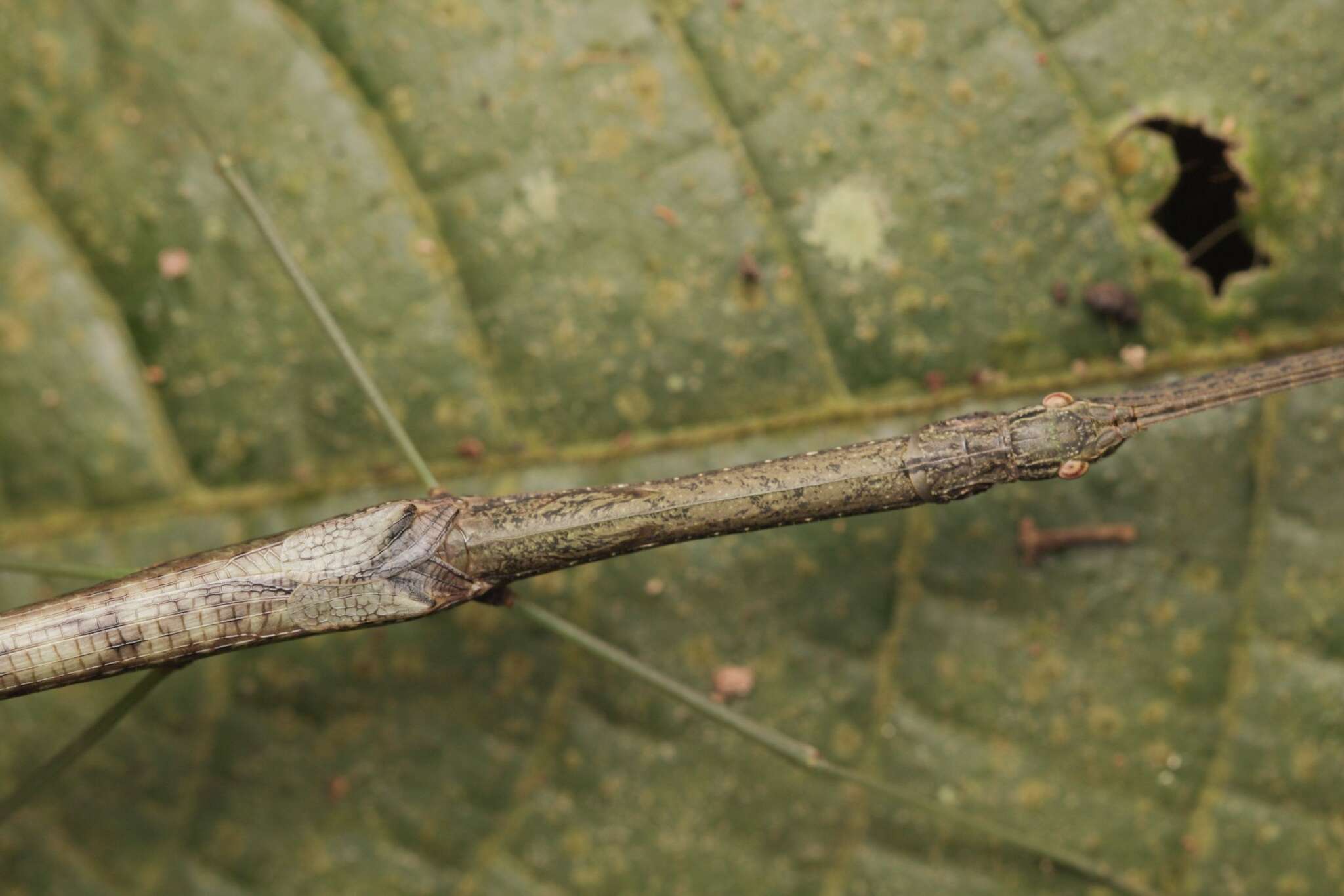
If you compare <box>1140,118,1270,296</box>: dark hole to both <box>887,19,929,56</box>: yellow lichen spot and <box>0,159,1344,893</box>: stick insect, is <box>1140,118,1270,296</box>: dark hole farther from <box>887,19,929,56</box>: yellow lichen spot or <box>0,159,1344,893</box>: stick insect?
<box>887,19,929,56</box>: yellow lichen spot

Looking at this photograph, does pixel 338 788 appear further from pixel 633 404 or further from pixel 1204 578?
pixel 1204 578

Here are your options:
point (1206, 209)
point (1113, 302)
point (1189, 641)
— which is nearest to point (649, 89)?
point (1113, 302)

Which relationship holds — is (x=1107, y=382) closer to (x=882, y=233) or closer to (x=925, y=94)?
(x=882, y=233)

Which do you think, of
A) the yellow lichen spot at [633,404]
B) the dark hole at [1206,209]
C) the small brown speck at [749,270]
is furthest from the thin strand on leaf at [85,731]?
the dark hole at [1206,209]

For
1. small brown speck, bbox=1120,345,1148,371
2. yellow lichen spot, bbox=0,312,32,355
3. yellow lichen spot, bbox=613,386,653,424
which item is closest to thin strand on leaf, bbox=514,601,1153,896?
yellow lichen spot, bbox=613,386,653,424

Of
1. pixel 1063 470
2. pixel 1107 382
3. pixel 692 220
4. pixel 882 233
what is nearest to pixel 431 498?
pixel 692 220

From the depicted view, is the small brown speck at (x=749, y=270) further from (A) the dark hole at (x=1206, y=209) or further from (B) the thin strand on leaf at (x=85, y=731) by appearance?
(B) the thin strand on leaf at (x=85, y=731)
